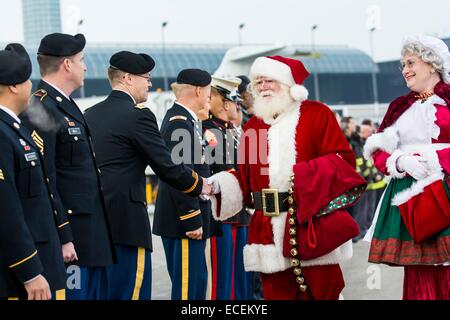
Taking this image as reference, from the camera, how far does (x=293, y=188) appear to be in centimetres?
512

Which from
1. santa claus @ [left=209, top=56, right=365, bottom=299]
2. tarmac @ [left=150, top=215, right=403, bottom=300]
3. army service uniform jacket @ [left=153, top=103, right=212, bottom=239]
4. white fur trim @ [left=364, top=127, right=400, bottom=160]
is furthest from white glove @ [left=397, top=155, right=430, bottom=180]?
tarmac @ [left=150, top=215, right=403, bottom=300]

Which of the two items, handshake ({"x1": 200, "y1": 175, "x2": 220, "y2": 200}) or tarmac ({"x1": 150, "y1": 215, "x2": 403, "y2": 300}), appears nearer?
handshake ({"x1": 200, "y1": 175, "x2": 220, "y2": 200})

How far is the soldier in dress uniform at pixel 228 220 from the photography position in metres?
7.05

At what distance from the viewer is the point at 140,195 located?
216 inches

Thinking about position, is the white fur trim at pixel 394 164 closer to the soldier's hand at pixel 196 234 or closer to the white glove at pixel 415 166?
the white glove at pixel 415 166

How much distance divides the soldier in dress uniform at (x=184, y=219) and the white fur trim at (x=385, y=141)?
1455mm

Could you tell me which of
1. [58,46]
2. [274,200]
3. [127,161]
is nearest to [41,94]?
[58,46]

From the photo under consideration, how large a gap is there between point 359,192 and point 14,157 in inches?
88.4

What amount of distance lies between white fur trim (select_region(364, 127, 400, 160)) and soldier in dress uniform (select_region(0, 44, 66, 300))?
227cm

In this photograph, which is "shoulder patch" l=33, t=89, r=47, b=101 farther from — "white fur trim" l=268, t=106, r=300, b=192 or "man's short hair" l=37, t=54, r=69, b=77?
"white fur trim" l=268, t=106, r=300, b=192

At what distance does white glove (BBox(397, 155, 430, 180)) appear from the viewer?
16.7 ft

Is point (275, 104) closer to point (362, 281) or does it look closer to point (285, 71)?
point (285, 71)
